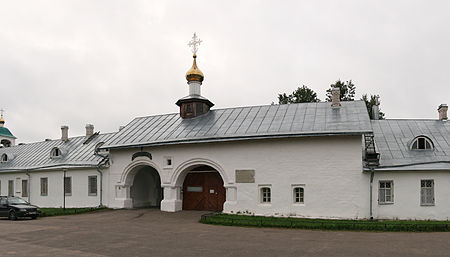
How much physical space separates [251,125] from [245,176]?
2.65 metres

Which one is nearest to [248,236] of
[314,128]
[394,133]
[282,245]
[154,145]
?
[282,245]

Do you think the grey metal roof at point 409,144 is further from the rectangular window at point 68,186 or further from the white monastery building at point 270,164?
the rectangular window at point 68,186

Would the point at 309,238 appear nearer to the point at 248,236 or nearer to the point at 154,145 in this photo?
the point at 248,236

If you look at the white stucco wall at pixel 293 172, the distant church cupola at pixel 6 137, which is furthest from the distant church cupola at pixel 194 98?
the distant church cupola at pixel 6 137

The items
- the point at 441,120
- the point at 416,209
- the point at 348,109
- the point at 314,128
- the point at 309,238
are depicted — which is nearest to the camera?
the point at 309,238

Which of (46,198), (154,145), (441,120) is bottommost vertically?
(46,198)

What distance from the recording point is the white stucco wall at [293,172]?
16.3 meters

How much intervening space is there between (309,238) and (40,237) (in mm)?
8245

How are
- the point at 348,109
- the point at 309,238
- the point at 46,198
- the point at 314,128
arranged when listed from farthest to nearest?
the point at 46,198
the point at 348,109
the point at 314,128
the point at 309,238

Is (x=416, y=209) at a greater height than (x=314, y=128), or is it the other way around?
(x=314, y=128)

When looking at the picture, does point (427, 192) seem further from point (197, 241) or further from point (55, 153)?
point (55, 153)

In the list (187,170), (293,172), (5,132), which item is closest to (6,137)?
(5,132)

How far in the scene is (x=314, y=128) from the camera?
17125 millimetres

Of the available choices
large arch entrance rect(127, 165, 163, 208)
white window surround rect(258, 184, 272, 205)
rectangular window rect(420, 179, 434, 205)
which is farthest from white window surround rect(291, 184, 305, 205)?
large arch entrance rect(127, 165, 163, 208)
